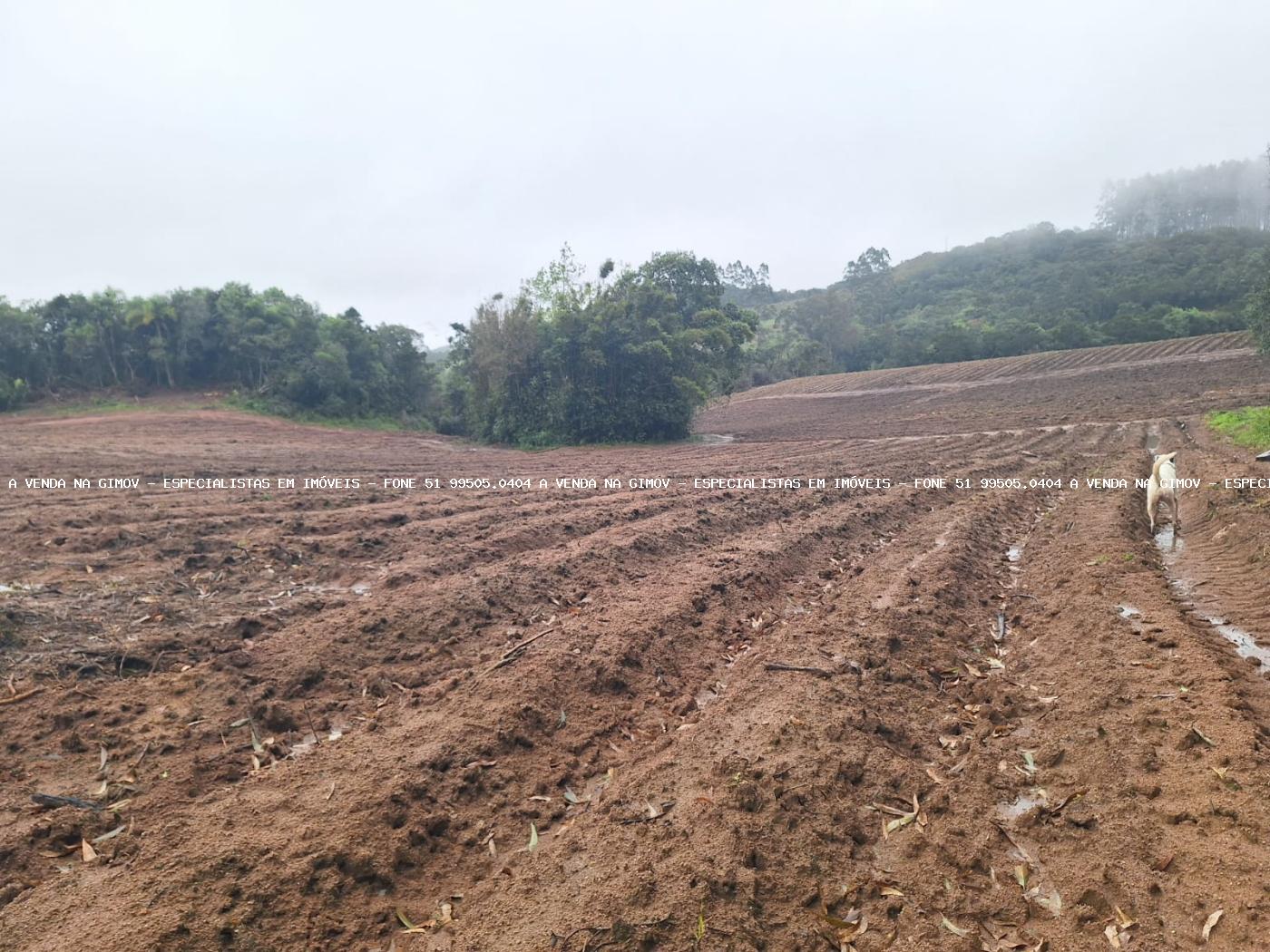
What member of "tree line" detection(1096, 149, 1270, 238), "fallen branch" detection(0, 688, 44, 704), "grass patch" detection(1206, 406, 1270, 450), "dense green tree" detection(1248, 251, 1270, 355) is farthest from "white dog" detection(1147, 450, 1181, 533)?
"tree line" detection(1096, 149, 1270, 238)

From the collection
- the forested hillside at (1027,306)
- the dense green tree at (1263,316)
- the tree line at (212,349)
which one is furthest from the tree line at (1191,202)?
the tree line at (212,349)

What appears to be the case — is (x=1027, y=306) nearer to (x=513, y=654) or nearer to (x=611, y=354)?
(x=611, y=354)

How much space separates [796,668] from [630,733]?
1.30m

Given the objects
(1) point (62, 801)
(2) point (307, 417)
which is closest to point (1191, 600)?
(1) point (62, 801)

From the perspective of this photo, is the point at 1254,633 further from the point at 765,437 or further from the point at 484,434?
the point at 484,434

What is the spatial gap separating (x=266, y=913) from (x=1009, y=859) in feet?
10.3

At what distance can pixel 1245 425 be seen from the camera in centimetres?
1662

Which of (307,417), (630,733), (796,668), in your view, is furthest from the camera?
(307,417)

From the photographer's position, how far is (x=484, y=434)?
29984 mm

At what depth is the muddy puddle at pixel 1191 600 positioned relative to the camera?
4836 mm

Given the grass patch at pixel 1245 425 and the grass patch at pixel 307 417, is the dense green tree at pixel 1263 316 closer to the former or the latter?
the grass patch at pixel 1245 425

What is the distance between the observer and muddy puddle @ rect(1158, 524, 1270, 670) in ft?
15.9

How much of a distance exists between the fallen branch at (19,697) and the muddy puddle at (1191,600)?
781 cm

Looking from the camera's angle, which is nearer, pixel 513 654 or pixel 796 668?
pixel 796 668
